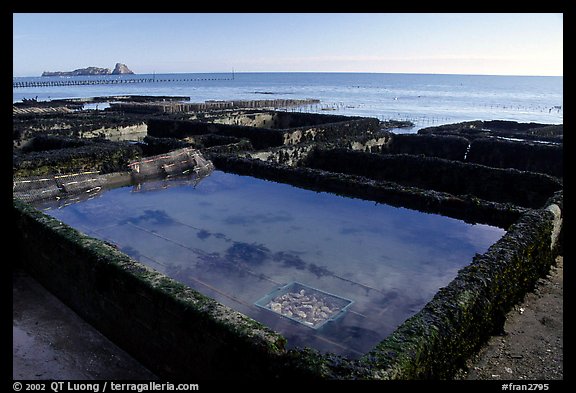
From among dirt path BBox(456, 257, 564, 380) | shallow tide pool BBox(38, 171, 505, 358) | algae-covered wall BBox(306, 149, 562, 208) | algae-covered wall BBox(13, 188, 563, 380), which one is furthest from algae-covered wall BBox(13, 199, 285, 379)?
algae-covered wall BBox(306, 149, 562, 208)

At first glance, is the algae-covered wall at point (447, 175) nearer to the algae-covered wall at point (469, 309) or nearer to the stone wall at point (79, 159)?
the algae-covered wall at point (469, 309)

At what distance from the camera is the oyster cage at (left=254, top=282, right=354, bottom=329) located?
26.1ft

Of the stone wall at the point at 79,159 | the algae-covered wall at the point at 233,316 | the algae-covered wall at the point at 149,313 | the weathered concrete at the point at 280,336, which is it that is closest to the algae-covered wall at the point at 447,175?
the weathered concrete at the point at 280,336

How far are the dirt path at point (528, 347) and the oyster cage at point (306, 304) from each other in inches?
95.5

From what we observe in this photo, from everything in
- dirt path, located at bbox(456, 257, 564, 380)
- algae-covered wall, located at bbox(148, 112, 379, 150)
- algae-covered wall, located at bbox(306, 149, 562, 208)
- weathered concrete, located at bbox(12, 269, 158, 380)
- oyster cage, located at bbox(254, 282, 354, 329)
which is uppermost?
algae-covered wall, located at bbox(148, 112, 379, 150)

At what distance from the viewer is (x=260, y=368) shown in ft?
16.9

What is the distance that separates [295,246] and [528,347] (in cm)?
544

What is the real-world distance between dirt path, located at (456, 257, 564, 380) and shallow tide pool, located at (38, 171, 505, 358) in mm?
1431

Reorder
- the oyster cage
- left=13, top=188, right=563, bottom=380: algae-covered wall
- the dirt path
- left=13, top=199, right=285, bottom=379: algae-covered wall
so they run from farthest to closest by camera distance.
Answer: the oyster cage < the dirt path < left=13, top=199, right=285, bottom=379: algae-covered wall < left=13, top=188, right=563, bottom=380: algae-covered wall

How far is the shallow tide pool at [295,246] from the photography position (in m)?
8.20

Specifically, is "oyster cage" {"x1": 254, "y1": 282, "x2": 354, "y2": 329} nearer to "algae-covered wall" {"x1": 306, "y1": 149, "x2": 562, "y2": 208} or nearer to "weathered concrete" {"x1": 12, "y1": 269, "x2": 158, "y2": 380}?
"weathered concrete" {"x1": 12, "y1": 269, "x2": 158, "y2": 380}

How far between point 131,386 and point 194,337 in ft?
3.86

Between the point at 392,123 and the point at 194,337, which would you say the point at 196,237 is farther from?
the point at 392,123

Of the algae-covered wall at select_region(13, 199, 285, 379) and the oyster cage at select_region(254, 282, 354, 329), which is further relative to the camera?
the oyster cage at select_region(254, 282, 354, 329)
